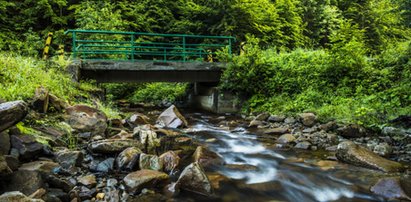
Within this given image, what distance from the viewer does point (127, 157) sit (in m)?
Result: 5.89

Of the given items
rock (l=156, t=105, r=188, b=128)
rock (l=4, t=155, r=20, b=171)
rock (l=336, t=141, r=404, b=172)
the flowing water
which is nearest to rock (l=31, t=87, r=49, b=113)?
rock (l=4, t=155, r=20, b=171)

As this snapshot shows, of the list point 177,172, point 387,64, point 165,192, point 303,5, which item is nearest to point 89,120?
point 177,172

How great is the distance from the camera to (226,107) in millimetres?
15273

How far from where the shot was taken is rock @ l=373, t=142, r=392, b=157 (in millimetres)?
7258

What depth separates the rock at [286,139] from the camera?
8.60m

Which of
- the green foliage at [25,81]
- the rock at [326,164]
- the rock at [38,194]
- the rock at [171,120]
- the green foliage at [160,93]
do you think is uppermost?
the green foliage at [25,81]

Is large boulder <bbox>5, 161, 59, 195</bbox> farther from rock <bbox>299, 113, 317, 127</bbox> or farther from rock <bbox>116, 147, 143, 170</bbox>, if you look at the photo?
rock <bbox>299, 113, 317, 127</bbox>

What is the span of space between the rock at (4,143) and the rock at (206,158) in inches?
135

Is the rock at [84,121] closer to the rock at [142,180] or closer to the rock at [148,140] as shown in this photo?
the rock at [148,140]

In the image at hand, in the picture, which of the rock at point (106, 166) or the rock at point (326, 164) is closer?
the rock at point (106, 166)

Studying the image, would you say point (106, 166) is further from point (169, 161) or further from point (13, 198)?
point (13, 198)

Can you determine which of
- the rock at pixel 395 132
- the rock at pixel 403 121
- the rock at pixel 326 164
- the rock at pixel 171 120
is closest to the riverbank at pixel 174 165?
the rock at pixel 326 164

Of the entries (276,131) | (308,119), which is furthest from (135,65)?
(308,119)

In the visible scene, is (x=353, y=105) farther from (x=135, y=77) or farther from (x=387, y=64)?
(x=135, y=77)
